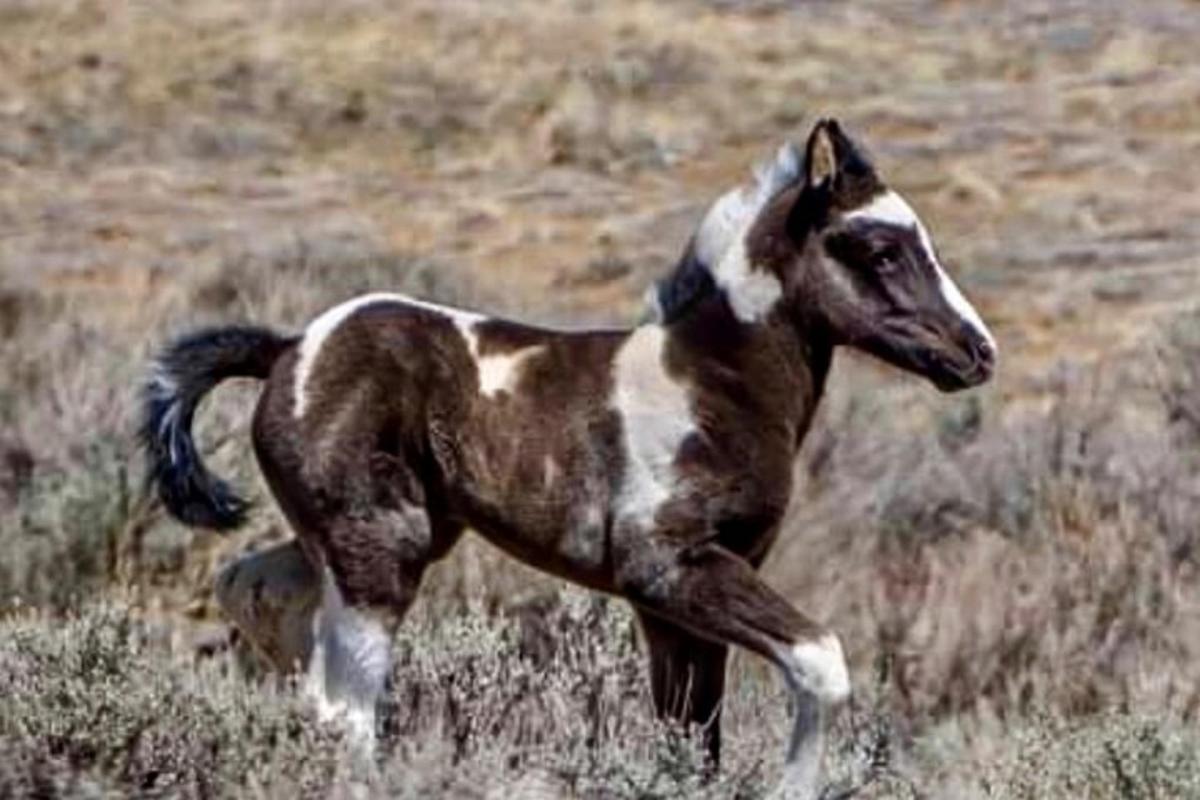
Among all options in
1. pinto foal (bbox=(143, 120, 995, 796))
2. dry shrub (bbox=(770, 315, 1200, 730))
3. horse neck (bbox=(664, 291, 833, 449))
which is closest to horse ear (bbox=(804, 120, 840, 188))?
pinto foal (bbox=(143, 120, 995, 796))

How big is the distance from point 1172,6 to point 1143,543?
22.9 m

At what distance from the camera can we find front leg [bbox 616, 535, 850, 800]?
7.25 m

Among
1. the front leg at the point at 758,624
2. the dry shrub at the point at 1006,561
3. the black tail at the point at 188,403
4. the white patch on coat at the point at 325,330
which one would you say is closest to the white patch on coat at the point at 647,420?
the front leg at the point at 758,624

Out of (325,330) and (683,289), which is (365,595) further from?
(683,289)

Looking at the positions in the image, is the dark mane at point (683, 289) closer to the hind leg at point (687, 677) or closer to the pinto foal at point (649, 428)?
the pinto foal at point (649, 428)

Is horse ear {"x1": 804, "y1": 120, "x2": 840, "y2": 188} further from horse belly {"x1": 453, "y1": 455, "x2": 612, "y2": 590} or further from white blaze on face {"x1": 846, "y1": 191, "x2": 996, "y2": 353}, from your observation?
horse belly {"x1": 453, "y1": 455, "x2": 612, "y2": 590}

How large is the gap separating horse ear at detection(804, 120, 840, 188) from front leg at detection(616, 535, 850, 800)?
867 mm

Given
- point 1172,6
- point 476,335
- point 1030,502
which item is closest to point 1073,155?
point 1172,6

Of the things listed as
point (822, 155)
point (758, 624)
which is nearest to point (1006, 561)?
point (822, 155)

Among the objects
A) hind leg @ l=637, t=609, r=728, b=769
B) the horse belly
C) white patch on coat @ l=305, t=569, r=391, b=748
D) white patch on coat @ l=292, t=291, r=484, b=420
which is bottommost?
hind leg @ l=637, t=609, r=728, b=769

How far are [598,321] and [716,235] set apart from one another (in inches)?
404

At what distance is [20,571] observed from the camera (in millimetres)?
11211

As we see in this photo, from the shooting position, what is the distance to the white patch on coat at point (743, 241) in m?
7.74

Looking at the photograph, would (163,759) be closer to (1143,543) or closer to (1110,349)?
(1143,543)
